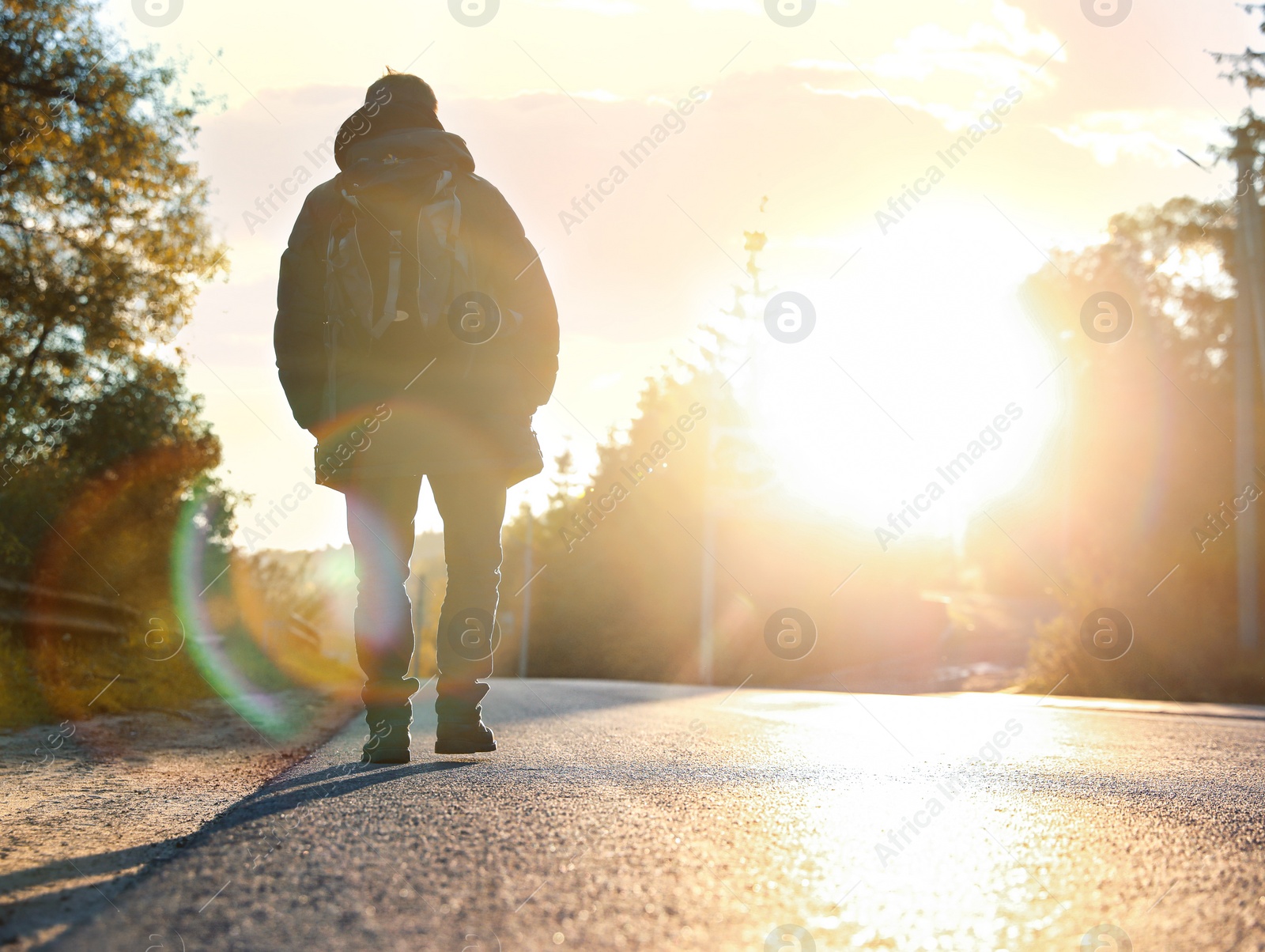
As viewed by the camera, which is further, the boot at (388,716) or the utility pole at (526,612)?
the utility pole at (526,612)

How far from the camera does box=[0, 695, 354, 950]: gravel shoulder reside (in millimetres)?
1720

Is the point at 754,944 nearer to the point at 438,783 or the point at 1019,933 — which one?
the point at 1019,933

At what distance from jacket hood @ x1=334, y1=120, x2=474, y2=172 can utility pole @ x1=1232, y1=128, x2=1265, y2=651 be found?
21951 millimetres

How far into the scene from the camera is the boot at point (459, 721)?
3750 mm

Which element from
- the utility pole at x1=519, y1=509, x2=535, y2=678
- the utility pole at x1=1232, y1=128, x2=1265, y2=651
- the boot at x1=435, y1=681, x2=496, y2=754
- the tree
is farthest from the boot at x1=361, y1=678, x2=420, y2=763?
the utility pole at x1=519, y1=509, x2=535, y2=678

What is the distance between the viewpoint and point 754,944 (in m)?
1.46

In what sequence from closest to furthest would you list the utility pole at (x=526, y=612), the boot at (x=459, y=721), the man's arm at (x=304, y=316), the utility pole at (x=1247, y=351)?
the boot at (x=459, y=721) < the man's arm at (x=304, y=316) < the utility pole at (x=1247, y=351) < the utility pole at (x=526, y=612)

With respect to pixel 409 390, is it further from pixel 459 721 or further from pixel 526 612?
pixel 526 612

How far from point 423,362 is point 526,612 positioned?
45.5m

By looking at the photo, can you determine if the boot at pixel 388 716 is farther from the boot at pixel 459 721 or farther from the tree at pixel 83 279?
the tree at pixel 83 279

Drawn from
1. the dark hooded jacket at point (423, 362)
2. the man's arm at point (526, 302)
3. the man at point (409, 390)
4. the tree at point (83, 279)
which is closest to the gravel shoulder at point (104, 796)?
the man at point (409, 390)

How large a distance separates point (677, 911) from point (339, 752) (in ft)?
8.62

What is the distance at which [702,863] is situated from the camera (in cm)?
187

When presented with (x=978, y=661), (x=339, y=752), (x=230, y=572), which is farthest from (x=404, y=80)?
(x=978, y=661)
